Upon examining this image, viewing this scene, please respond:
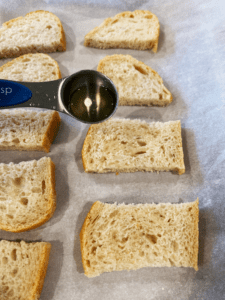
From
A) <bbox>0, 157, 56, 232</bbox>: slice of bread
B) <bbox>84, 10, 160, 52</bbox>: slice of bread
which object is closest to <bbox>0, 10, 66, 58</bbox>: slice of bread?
<bbox>84, 10, 160, 52</bbox>: slice of bread

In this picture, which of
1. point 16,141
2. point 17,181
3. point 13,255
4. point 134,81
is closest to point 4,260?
point 13,255

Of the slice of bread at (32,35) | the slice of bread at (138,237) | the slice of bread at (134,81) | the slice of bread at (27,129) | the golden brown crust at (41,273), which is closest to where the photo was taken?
the golden brown crust at (41,273)

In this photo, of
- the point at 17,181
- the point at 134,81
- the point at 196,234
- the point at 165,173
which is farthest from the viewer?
the point at 134,81

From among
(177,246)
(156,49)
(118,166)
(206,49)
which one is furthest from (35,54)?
(177,246)

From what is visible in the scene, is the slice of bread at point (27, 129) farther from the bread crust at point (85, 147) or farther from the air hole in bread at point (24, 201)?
the air hole in bread at point (24, 201)

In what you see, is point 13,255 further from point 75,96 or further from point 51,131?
point 75,96

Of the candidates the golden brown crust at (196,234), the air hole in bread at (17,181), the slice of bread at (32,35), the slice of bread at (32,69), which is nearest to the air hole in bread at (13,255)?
the air hole in bread at (17,181)

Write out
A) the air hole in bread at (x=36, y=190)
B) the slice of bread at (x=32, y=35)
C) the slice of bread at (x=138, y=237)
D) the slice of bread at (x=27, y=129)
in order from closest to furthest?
1. the slice of bread at (x=138, y=237)
2. the air hole in bread at (x=36, y=190)
3. the slice of bread at (x=27, y=129)
4. the slice of bread at (x=32, y=35)
